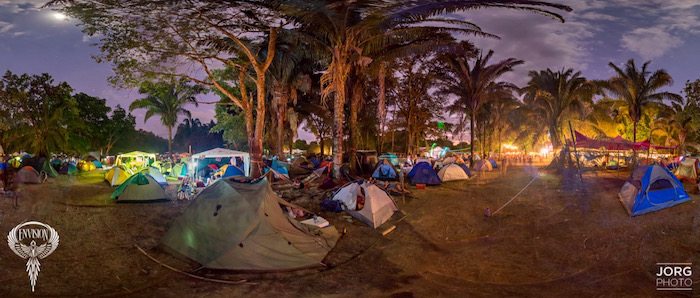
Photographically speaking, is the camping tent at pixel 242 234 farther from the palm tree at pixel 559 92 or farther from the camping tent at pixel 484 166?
the palm tree at pixel 559 92

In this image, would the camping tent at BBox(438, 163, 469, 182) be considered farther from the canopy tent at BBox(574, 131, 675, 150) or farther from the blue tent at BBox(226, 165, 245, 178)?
the blue tent at BBox(226, 165, 245, 178)

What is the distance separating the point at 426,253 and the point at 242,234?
476cm

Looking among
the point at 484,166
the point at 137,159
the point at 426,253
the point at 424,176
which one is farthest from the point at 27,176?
the point at 484,166

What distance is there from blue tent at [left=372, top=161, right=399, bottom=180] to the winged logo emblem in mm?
15920

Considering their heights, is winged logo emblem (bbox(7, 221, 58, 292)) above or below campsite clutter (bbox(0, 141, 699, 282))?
below

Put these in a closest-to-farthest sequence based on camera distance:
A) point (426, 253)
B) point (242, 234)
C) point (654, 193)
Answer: point (242, 234), point (426, 253), point (654, 193)

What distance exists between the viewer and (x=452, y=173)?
2411 centimetres

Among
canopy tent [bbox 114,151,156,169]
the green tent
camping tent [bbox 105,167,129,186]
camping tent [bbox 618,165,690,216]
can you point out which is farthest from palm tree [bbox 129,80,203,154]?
camping tent [bbox 618,165,690,216]

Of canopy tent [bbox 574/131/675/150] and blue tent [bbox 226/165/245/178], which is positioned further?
canopy tent [bbox 574/131/675/150]

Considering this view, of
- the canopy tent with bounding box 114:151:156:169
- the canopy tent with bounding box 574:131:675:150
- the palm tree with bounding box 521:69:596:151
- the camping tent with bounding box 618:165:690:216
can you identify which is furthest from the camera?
the canopy tent with bounding box 114:151:156:169

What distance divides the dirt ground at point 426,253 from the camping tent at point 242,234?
34 cm

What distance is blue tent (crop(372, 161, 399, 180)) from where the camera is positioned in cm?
2352

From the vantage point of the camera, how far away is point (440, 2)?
13820 millimetres

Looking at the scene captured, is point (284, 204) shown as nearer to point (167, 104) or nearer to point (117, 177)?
point (117, 177)
